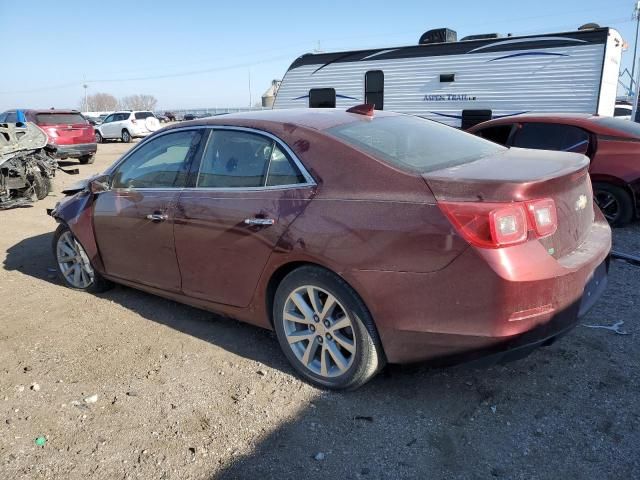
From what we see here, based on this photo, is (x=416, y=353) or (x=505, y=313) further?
(x=416, y=353)

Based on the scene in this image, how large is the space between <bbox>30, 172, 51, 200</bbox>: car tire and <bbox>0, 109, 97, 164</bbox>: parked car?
5.66 metres

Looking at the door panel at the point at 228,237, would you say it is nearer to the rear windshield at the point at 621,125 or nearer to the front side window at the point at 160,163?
the front side window at the point at 160,163

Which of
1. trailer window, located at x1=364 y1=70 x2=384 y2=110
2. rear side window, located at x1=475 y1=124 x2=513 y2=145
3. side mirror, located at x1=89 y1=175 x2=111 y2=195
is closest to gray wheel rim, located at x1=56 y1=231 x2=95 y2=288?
side mirror, located at x1=89 y1=175 x2=111 y2=195

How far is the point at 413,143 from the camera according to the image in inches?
127

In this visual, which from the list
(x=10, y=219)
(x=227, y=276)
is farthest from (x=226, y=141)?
(x=10, y=219)

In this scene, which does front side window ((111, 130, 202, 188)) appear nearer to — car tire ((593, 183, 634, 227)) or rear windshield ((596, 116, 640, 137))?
car tire ((593, 183, 634, 227))

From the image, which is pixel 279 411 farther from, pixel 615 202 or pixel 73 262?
pixel 615 202

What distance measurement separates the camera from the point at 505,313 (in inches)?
95.8

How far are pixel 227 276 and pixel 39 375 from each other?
1.37m

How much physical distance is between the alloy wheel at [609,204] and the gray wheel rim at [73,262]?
580 centimetres

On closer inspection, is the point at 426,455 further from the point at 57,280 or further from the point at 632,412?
the point at 57,280

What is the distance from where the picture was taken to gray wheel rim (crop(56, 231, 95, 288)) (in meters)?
4.75

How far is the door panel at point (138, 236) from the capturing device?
3789 mm

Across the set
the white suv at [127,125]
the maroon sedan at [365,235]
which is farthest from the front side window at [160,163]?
the white suv at [127,125]
